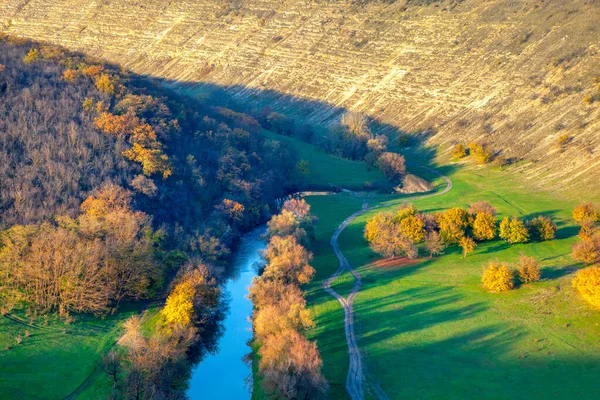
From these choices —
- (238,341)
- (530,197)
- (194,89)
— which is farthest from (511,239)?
(194,89)

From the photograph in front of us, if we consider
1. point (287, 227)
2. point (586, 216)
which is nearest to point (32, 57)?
point (287, 227)

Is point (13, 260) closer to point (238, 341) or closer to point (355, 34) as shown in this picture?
point (238, 341)

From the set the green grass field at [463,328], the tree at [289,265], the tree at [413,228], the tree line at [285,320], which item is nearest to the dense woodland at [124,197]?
the tree line at [285,320]

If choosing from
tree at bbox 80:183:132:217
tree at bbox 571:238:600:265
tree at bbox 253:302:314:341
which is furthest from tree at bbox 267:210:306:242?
tree at bbox 571:238:600:265

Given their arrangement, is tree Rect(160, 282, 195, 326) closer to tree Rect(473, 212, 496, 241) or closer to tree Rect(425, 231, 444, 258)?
tree Rect(425, 231, 444, 258)

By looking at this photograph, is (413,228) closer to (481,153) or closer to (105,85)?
(481,153)

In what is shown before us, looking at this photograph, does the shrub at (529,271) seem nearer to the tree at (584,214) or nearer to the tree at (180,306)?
the tree at (584,214)
